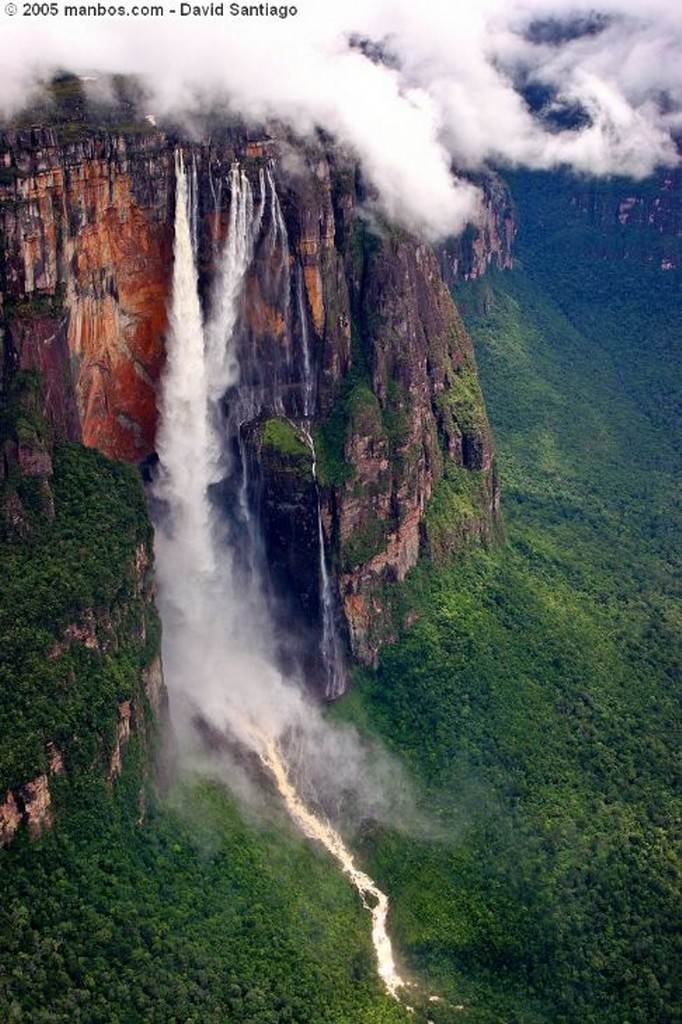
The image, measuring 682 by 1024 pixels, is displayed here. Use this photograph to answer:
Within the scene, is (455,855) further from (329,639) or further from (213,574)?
(213,574)

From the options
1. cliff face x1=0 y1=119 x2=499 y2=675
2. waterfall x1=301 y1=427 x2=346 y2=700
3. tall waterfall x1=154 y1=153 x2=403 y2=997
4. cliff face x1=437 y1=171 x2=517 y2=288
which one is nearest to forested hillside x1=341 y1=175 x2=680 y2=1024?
waterfall x1=301 y1=427 x2=346 y2=700

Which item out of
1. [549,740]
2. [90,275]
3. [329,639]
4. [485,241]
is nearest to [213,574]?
[329,639]

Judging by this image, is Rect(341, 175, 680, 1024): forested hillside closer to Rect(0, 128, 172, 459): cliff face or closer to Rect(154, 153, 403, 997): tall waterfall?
Rect(154, 153, 403, 997): tall waterfall

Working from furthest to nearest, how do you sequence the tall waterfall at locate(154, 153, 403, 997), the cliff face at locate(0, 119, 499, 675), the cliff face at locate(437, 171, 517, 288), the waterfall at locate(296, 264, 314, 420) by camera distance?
the cliff face at locate(437, 171, 517, 288), the waterfall at locate(296, 264, 314, 420), the tall waterfall at locate(154, 153, 403, 997), the cliff face at locate(0, 119, 499, 675)

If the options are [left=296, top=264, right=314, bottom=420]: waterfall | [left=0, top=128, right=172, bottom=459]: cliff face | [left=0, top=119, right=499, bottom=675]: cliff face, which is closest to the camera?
[left=0, top=128, right=172, bottom=459]: cliff face

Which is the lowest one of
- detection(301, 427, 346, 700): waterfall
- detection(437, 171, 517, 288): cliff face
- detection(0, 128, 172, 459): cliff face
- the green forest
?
the green forest

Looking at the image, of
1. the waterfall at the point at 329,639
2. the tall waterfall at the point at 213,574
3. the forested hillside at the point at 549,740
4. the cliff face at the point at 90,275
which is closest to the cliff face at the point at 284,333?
the cliff face at the point at 90,275
